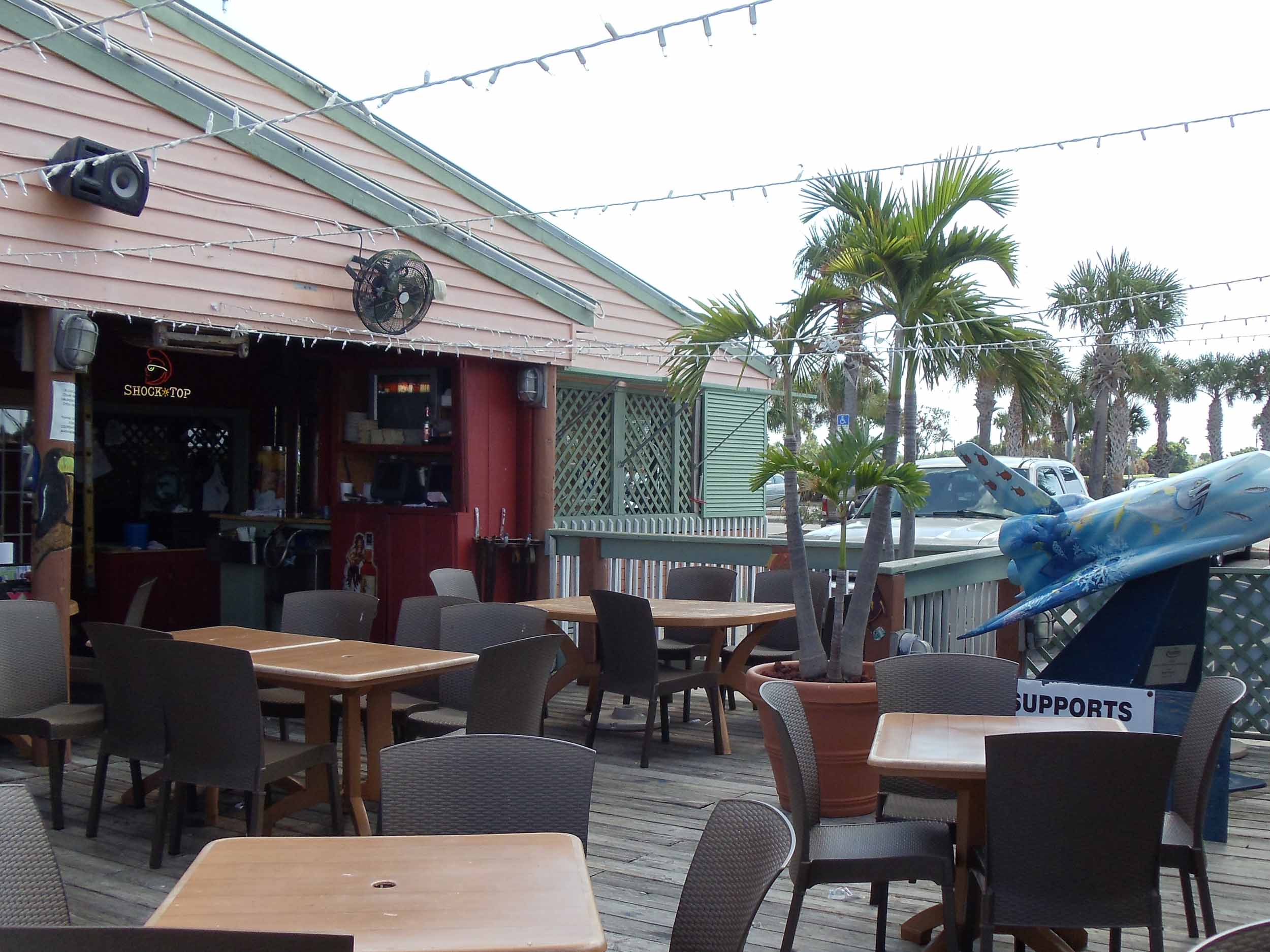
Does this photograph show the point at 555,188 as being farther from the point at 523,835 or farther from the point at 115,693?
the point at 523,835

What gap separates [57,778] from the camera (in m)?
4.82

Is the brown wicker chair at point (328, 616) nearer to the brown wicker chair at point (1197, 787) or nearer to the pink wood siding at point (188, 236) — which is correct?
the pink wood siding at point (188, 236)

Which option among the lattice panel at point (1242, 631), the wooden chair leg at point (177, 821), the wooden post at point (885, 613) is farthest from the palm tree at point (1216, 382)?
the wooden chair leg at point (177, 821)

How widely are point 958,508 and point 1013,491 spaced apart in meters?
4.46

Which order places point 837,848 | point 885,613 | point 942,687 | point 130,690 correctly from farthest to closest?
point 885,613
point 130,690
point 942,687
point 837,848

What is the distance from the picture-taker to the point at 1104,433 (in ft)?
91.7

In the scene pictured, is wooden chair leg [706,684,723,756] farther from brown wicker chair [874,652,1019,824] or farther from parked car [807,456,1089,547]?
parked car [807,456,1089,547]

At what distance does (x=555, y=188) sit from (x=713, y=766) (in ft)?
10.6

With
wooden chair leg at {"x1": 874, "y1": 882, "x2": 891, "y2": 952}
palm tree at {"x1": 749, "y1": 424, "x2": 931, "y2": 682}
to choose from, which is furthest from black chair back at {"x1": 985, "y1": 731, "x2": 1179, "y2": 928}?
palm tree at {"x1": 749, "y1": 424, "x2": 931, "y2": 682}

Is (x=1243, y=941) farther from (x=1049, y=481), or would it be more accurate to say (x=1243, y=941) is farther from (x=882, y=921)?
(x=1049, y=481)

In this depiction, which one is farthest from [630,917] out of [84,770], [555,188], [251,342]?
[251,342]

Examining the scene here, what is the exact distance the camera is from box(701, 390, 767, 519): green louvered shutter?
38.6 ft

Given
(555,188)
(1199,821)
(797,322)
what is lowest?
(1199,821)

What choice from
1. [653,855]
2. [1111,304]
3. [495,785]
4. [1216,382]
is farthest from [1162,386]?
[495,785]
